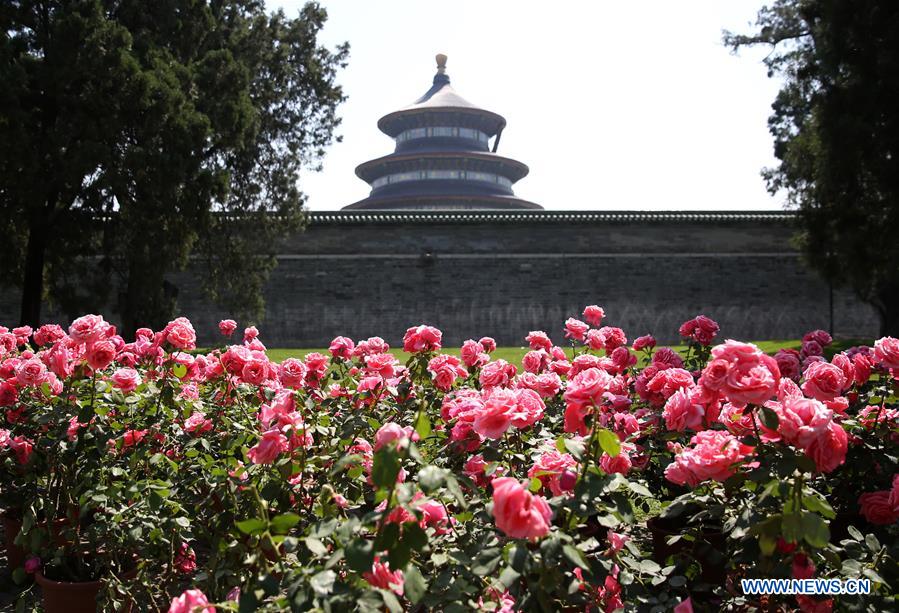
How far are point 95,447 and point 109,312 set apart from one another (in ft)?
52.1

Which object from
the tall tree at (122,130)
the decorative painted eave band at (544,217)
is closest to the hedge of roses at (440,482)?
the tall tree at (122,130)

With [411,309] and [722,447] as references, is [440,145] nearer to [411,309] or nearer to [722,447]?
[411,309]

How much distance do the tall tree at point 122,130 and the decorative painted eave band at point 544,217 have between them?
4.79 meters

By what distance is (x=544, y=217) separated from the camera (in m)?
18.4

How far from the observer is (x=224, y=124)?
11820 millimetres

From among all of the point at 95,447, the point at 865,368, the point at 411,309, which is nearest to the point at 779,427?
the point at 865,368

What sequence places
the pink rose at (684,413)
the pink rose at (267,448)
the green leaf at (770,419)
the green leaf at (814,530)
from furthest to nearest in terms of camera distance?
the pink rose at (684,413) < the pink rose at (267,448) < the green leaf at (770,419) < the green leaf at (814,530)

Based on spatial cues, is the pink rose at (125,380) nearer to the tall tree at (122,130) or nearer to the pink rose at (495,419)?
the pink rose at (495,419)

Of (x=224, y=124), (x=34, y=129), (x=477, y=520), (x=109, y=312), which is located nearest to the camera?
(x=477, y=520)

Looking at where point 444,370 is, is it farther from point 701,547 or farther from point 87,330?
point 87,330

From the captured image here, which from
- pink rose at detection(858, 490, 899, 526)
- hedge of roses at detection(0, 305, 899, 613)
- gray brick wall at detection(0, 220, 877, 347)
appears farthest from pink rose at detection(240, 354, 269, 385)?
gray brick wall at detection(0, 220, 877, 347)

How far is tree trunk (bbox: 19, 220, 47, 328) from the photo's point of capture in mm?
10812

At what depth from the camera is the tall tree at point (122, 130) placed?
9898 millimetres

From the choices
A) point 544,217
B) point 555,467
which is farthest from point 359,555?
point 544,217
